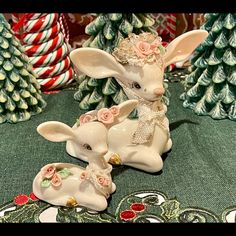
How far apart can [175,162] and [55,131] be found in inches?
12.5

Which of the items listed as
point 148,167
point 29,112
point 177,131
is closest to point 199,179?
point 148,167

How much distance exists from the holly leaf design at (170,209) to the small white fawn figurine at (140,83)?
0.36 ft

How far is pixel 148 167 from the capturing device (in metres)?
0.96

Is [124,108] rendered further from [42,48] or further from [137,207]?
[42,48]

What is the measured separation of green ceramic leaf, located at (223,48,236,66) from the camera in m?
1.14

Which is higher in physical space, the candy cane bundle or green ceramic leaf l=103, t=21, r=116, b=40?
green ceramic leaf l=103, t=21, r=116, b=40

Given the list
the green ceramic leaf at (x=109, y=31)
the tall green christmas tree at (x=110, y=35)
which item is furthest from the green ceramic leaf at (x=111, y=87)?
the green ceramic leaf at (x=109, y=31)

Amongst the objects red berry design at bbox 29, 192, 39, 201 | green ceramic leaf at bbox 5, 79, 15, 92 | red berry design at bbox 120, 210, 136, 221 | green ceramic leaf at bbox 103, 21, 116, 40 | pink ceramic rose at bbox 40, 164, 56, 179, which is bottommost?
red berry design at bbox 120, 210, 136, 221

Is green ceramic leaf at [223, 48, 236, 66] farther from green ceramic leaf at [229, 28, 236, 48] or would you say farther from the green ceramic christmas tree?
the green ceramic christmas tree

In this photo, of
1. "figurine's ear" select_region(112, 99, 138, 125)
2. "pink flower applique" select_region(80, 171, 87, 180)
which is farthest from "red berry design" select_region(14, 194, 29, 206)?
"figurine's ear" select_region(112, 99, 138, 125)

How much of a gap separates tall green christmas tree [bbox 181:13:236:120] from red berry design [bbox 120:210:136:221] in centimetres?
45

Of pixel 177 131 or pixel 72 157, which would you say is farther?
pixel 177 131
